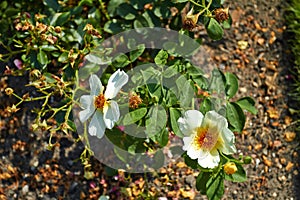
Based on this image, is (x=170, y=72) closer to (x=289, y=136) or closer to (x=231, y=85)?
(x=231, y=85)

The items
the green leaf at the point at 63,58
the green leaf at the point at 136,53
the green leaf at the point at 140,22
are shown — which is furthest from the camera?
the green leaf at the point at 140,22

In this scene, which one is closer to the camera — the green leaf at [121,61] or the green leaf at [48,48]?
the green leaf at [121,61]

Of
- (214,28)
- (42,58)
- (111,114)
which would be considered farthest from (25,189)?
(214,28)

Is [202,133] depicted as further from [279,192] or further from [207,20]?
[279,192]

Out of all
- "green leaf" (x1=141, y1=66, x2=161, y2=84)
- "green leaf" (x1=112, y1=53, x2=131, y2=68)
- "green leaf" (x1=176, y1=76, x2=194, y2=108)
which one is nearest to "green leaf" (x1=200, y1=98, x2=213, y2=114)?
"green leaf" (x1=176, y1=76, x2=194, y2=108)

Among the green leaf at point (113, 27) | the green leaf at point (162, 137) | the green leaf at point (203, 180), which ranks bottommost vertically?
the green leaf at point (203, 180)

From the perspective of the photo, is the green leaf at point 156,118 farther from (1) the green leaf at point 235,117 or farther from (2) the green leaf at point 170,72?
(1) the green leaf at point 235,117

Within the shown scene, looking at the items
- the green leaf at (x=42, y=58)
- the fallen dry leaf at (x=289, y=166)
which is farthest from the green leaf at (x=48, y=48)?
the fallen dry leaf at (x=289, y=166)
